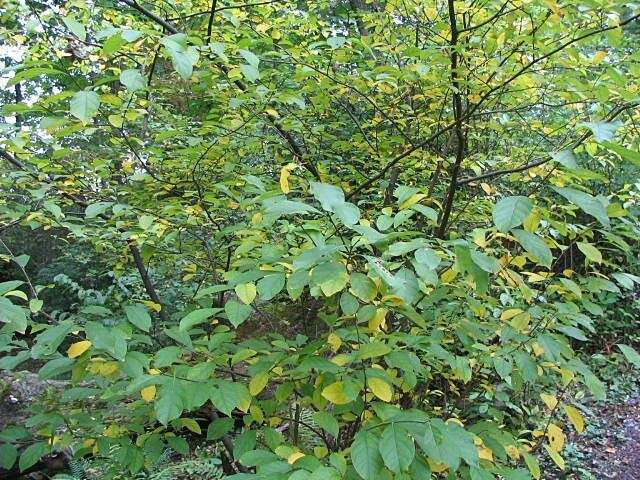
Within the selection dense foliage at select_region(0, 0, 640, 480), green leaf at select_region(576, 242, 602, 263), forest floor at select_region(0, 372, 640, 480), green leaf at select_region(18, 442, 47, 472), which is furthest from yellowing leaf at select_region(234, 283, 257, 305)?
forest floor at select_region(0, 372, 640, 480)

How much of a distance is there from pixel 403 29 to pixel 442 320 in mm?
1649

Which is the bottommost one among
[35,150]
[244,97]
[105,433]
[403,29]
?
[105,433]

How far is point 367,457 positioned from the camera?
1048mm

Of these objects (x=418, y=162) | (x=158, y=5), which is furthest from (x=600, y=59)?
(x=158, y=5)

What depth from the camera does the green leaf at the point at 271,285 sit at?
1028mm

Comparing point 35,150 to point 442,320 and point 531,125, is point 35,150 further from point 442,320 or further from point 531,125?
point 531,125

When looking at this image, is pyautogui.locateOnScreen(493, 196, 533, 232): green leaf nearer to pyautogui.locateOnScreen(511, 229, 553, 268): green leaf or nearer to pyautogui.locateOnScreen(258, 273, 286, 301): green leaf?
pyautogui.locateOnScreen(511, 229, 553, 268): green leaf

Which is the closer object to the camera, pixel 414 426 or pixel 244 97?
pixel 414 426

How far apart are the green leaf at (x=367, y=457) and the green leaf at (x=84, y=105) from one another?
90cm

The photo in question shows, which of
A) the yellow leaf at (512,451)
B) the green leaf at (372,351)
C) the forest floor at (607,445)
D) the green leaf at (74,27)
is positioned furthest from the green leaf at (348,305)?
the forest floor at (607,445)

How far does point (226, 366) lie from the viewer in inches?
60.2

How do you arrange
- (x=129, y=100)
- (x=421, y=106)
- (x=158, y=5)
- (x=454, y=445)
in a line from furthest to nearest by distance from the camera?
(x=421, y=106), (x=158, y=5), (x=129, y=100), (x=454, y=445)

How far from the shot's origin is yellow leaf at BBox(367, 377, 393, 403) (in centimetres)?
121

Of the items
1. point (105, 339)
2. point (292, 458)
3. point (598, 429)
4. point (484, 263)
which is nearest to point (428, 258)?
point (484, 263)
